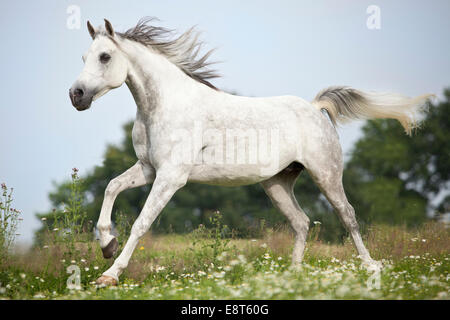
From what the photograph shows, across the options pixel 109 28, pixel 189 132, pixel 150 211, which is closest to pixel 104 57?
pixel 109 28

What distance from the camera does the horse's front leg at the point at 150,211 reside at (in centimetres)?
471

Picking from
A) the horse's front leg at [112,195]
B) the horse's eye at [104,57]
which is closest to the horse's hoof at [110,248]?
the horse's front leg at [112,195]

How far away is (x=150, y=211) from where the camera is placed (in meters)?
4.82

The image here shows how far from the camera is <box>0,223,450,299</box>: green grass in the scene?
410 centimetres

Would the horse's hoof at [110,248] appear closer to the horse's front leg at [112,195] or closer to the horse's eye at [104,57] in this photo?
the horse's front leg at [112,195]

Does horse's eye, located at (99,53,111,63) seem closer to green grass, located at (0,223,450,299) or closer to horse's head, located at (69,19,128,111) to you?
horse's head, located at (69,19,128,111)

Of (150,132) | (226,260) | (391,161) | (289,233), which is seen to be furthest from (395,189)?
(150,132)

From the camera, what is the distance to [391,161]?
30203mm

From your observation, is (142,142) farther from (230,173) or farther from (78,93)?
(230,173)

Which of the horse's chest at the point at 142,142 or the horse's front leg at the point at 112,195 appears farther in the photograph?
the horse's chest at the point at 142,142

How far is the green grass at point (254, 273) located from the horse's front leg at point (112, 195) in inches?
17.6

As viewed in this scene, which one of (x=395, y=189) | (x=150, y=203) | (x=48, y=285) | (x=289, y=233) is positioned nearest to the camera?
(x=150, y=203)
